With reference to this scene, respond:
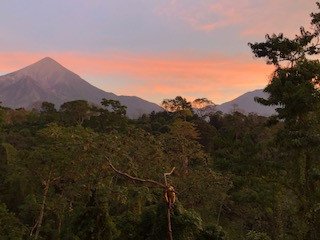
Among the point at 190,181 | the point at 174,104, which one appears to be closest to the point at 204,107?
the point at 174,104

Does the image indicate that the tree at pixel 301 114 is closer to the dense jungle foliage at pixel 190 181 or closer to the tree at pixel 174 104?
the dense jungle foliage at pixel 190 181

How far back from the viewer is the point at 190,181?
2206 cm

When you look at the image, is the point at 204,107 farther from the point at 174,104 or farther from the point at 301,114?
the point at 301,114

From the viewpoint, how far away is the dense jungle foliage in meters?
11.5

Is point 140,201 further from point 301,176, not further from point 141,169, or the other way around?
point 301,176

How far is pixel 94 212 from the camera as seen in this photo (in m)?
11.5

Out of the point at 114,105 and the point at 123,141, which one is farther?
the point at 114,105

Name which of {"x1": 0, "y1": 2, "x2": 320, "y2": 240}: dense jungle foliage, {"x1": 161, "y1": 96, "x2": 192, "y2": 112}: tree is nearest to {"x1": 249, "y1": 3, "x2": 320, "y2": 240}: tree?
{"x1": 0, "y1": 2, "x2": 320, "y2": 240}: dense jungle foliage

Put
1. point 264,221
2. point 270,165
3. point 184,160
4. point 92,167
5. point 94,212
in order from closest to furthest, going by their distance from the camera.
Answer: point 94,212 → point 270,165 → point 92,167 → point 264,221 → point 184,160

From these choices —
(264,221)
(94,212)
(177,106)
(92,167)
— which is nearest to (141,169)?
(92,167)

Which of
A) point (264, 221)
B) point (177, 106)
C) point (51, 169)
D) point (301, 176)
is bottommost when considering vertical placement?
point (264, 221)

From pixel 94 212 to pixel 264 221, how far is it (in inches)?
532

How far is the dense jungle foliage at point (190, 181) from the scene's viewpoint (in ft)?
37.7

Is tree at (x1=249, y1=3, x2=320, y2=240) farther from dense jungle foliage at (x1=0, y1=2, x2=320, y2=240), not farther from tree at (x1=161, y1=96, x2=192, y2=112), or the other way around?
tree at (x1=161, y1=96, x2=192, y2=112)
